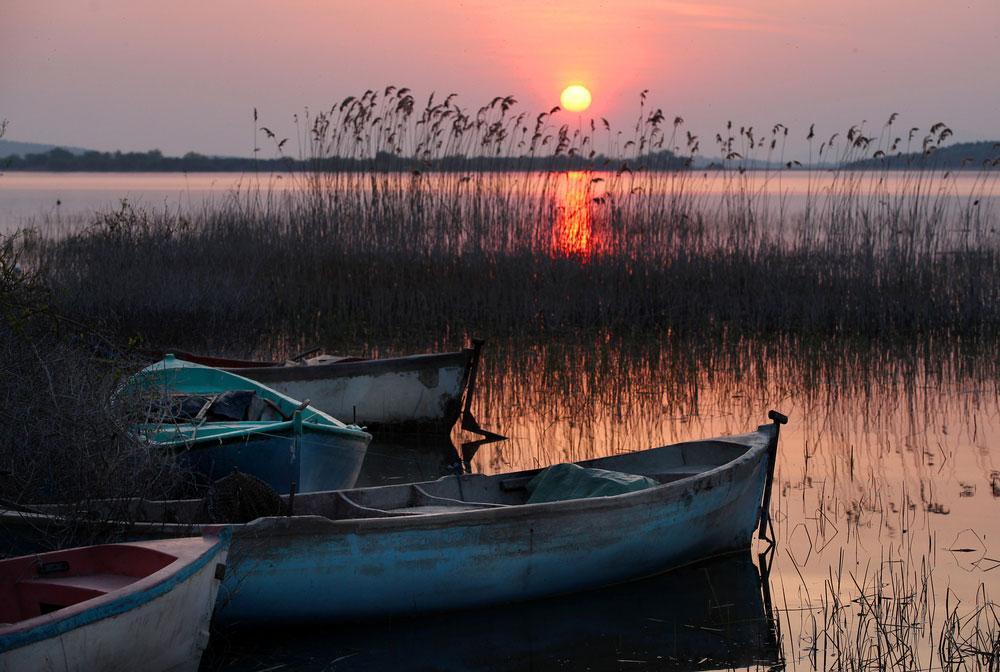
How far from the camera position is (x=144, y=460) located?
516 cm

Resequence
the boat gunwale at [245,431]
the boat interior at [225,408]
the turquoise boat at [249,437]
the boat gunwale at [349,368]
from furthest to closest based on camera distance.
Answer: the boat gunwale at [349,368] → the boat interior at [225,408] → the turquoise boat at [249,437] → the boat gunwale at [245,431]

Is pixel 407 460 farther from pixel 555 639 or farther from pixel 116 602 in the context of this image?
pixel 116 602

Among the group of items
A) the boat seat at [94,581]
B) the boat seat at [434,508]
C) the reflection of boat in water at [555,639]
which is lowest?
the reflection of boat in water at [555,639]

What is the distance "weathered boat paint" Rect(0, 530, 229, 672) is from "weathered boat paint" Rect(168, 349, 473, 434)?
172 inches

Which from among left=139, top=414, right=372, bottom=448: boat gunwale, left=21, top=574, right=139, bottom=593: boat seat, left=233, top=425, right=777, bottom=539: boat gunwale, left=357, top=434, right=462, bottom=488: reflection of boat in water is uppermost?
left=139, top=414, right=372, bottom=448: boat gunwale

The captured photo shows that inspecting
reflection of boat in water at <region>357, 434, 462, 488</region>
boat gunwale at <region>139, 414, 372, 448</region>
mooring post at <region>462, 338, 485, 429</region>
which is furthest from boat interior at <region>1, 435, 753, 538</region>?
mooring post at <region>462, 338, 485, 429</region>

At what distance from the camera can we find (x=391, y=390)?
28.7 feet

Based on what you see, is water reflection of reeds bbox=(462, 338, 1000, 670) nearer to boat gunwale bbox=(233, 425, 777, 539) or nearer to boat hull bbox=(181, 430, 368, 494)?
boat gunwale bbox=(233, 425, 777, 539)

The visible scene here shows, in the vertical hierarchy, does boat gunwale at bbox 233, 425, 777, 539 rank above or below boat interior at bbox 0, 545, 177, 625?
below

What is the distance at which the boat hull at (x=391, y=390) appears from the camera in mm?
8453

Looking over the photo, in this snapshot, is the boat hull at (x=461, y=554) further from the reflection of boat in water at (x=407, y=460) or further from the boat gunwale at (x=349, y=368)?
the boat gunwale at (x=349, y=368)

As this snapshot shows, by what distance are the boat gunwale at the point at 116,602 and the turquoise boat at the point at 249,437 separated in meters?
1.62

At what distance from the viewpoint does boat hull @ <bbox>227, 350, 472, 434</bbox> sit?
27.7 ft

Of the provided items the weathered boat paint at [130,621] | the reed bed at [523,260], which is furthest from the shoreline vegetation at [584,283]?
the weathered boat paint at [130,621]
